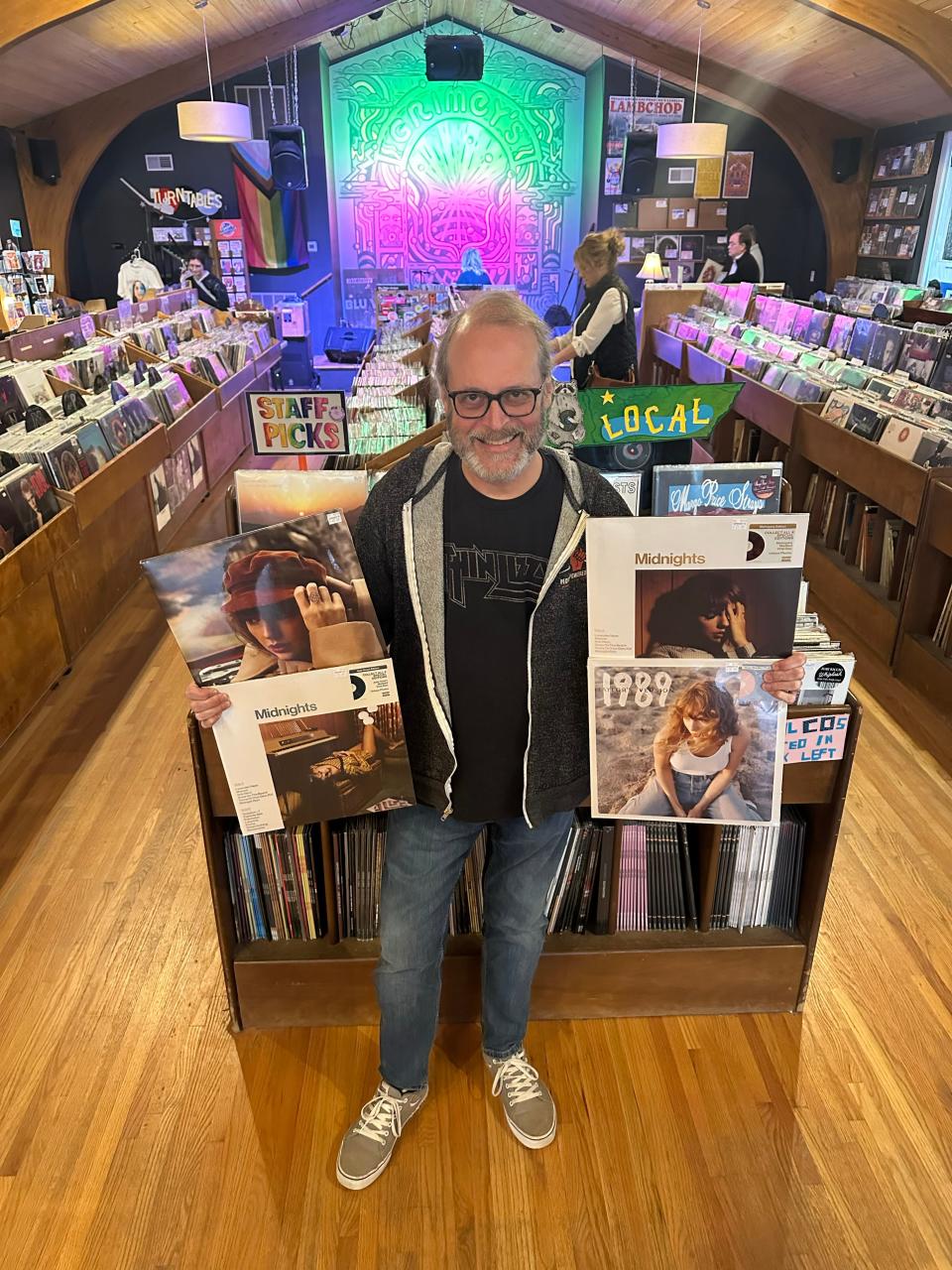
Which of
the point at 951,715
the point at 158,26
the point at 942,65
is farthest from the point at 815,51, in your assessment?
the point at 951,715

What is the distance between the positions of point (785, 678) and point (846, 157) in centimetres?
1088

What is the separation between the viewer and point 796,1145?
176 cm

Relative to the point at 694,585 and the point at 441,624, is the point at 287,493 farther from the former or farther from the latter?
the point at 694,585

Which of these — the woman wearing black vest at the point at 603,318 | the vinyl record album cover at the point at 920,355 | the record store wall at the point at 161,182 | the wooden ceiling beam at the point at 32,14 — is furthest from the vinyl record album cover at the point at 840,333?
the record store wall at the point at 161,182

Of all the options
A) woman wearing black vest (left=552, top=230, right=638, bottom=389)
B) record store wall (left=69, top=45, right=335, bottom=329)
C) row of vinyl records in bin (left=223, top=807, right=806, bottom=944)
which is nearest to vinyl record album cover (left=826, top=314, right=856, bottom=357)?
woman wearing black vest (left=552, top=230, right=638, bottom=389)

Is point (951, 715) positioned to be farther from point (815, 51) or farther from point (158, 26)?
point (158, 26)

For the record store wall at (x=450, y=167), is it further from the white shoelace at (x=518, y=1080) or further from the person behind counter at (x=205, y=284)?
the white shoelace at (x=518, y=1080)

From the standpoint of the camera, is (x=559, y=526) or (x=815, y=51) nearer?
(x=559, y=526)

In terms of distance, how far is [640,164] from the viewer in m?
10.0

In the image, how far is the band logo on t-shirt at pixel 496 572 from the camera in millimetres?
1415

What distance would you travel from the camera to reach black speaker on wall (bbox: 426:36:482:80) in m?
8.60

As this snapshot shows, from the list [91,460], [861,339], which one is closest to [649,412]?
[91,460]

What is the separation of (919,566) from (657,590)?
8.30 ft

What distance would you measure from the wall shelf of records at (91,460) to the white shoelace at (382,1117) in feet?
6.47
